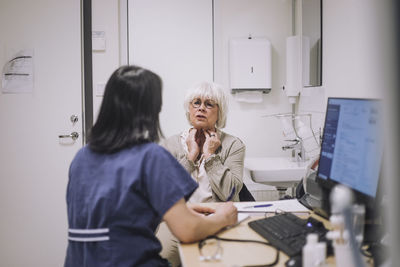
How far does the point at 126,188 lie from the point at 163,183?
0.33ft

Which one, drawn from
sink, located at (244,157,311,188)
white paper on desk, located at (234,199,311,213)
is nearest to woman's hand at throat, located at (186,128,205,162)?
sink, located at (244,157,311,188)

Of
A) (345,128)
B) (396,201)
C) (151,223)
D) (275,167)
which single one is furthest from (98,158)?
(275,167)

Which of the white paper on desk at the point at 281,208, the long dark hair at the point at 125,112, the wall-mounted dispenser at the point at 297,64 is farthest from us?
the wall-mounted dispenser at the point at 297,64

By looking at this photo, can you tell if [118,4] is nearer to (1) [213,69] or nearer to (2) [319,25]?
(1) [213,69]

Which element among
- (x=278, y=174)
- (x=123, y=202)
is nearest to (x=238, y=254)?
(x=123, y=202)

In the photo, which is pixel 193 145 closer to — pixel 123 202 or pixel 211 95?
pixel 211 95

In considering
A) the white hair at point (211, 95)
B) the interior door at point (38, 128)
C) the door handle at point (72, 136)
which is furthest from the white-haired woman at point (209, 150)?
the interior door at point (38, 128)

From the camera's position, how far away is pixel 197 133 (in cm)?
214

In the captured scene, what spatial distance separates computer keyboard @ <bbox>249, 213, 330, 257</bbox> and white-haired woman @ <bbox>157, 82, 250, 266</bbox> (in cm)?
56

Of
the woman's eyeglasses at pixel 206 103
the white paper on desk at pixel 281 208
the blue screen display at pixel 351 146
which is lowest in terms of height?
the white paper on desk at pixel 281 208

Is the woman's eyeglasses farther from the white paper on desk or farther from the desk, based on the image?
the desk

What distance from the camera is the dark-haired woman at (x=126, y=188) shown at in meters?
0.98

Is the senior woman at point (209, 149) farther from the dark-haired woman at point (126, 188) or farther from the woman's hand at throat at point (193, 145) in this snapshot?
the dark-haired woman at point (126, 188)

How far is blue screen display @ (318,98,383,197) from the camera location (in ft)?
3.08
